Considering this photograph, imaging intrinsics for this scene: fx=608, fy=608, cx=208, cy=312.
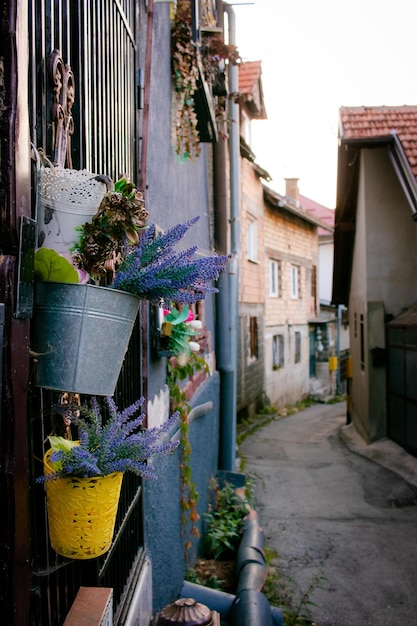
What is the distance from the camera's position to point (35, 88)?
1.69 meters

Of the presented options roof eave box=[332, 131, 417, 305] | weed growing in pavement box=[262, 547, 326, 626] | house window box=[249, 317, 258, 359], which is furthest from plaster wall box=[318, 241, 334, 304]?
weed growing in pavement box=[262, 547, 326, 626]

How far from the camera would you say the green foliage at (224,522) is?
5.93 meters

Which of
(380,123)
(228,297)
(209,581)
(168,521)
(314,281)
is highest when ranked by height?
(380,123)

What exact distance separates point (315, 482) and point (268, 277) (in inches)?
384

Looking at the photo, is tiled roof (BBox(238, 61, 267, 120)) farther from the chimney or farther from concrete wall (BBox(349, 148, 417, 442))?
the chimney

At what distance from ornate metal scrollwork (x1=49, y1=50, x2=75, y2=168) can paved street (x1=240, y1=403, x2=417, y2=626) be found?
4.39 m

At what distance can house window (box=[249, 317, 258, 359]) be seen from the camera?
51.9ft

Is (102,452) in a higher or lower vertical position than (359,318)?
lower

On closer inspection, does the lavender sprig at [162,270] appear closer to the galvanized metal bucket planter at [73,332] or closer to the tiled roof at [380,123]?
the galvanized metal bucket planter at [73,332]

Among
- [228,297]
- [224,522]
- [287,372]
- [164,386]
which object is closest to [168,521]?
[164,386]

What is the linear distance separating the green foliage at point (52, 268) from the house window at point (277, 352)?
17397mm

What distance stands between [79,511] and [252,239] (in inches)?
578

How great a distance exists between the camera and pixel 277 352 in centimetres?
1941

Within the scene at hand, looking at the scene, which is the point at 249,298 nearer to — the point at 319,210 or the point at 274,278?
the point at 274,278
